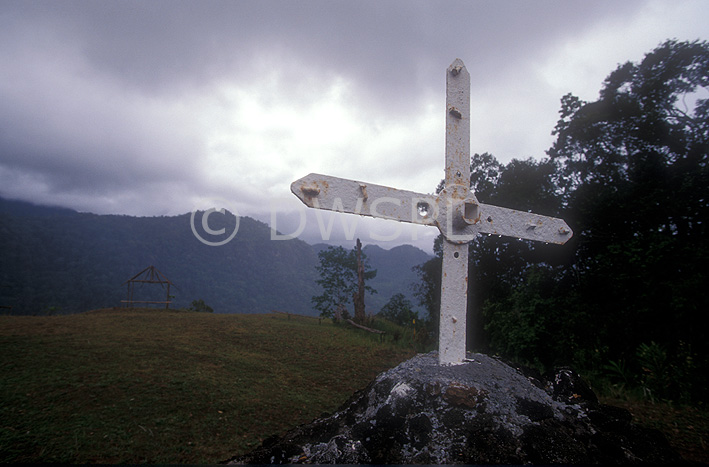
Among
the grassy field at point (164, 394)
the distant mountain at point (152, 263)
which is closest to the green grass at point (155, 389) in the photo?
the grassy field at point (164, 394)

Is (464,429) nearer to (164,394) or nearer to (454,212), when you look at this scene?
(454,212)

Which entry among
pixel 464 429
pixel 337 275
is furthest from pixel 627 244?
pixel 337 275

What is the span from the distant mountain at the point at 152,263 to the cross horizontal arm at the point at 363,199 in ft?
117

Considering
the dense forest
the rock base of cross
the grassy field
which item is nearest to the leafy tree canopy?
the dense forest

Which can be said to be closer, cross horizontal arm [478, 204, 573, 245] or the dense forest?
cross horizontal arm [478, 204, 573, 245]

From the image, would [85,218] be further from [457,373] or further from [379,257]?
[457,373]

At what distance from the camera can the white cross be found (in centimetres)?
230

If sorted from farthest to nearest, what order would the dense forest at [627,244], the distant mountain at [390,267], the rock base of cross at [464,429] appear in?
the distant mountain at [390,267] → the dense forest at [627,244] → the rock base of cross at [464,429]

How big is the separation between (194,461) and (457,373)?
2.52 m

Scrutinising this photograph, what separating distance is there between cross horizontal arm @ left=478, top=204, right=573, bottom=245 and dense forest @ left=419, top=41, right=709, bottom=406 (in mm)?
4099

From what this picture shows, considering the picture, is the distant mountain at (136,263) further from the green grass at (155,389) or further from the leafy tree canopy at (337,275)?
the green grass at (155,389)

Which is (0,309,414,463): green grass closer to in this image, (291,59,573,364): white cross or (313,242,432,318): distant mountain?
(291,59,573,364): white cross

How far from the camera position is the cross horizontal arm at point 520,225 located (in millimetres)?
2752

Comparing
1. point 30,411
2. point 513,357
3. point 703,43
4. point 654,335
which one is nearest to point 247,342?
point 30,411
